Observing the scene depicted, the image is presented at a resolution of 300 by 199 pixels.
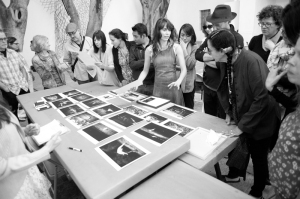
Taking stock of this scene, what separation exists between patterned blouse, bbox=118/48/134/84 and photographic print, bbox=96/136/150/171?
5.34ft

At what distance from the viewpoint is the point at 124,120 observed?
161 centimetres

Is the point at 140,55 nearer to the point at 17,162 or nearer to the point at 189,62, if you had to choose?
the point at 189,62

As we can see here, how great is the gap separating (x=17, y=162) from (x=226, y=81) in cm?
143

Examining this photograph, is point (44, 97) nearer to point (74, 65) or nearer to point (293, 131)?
point (74, 65)

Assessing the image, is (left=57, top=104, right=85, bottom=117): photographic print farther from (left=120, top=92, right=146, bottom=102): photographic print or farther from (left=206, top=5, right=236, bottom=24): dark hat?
(left=206, top=5, right=236, bottom=24): dark hat

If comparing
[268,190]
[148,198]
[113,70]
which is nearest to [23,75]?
[113,70]

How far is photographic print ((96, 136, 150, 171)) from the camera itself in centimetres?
109

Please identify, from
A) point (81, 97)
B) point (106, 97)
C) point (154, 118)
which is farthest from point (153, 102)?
point (81, 97)

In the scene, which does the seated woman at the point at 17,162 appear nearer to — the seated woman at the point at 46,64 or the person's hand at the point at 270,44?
the person's hand at the point at 270,44

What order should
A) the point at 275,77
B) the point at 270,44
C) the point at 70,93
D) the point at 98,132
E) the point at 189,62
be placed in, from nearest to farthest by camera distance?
the point at 275,77 → the point at 98,132 → the point at 270,44 → the point at 70,93 → the point at 189,62

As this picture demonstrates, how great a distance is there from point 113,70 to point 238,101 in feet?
5.88

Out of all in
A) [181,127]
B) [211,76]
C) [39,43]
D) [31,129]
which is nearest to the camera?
[31,129]

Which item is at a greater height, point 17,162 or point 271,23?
point 271,23

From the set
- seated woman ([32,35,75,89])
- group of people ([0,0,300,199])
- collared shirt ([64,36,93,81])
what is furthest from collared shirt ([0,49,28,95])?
collared shirt ([64,36,93,81])
